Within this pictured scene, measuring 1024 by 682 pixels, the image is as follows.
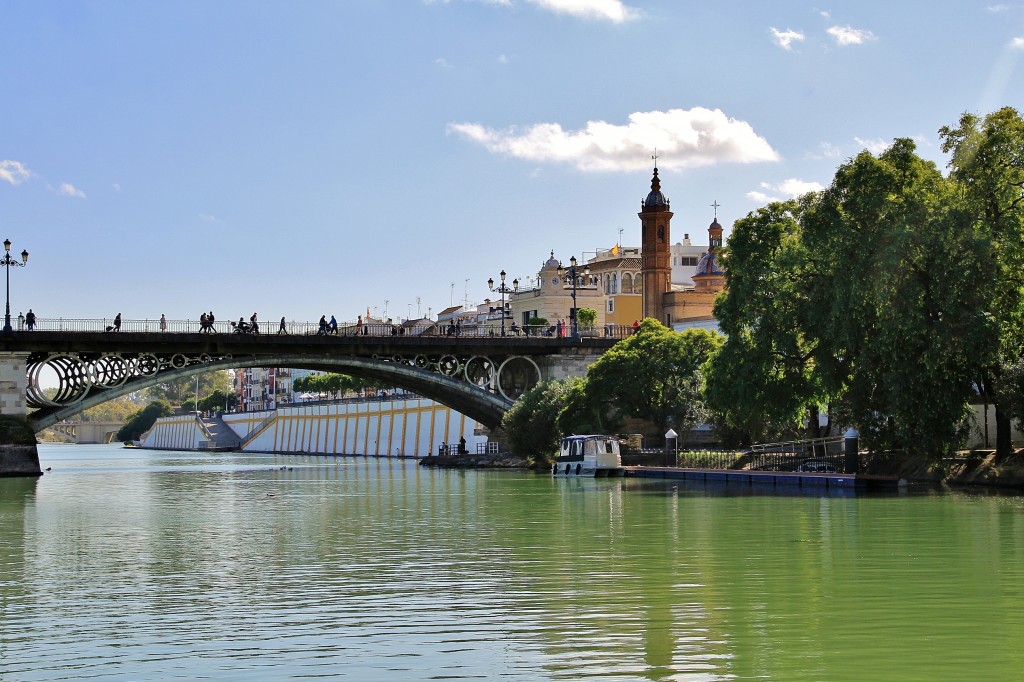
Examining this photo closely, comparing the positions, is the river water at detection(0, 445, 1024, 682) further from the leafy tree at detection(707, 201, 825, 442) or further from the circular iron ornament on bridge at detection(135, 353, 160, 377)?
the circular iron ornament on bridge at detection(135, 353, 160, 377)

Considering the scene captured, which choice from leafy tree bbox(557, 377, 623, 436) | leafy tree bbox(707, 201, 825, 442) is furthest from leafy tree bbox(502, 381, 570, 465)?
leafy tree bbox(707, 201, 825, 442)

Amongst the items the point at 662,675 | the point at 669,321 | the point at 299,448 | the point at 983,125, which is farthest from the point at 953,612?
the point at 299,448

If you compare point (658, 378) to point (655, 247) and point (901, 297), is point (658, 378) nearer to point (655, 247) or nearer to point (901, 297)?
point (901, 297)

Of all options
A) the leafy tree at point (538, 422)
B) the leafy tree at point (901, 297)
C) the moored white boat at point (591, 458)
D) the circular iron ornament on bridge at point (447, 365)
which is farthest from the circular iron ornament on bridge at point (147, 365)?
A: the leafy tree at point (901, 297)

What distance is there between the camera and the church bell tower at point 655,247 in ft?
336

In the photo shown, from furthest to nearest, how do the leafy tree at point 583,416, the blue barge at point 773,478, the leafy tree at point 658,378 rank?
the leafy tree at point 583,416 → the leafy tree at point 658,378 → the blue barge at point 773,478

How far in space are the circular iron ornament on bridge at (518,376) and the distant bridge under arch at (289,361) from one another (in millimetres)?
56

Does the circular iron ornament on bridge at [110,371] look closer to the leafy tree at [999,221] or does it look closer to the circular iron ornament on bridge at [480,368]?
the circular iron ornament on bridge at [480,368]

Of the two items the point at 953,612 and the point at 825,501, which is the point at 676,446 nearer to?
the point at 825,501

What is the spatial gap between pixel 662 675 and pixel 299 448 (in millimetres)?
143268

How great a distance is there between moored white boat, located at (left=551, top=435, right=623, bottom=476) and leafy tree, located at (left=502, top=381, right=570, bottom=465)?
8185mm

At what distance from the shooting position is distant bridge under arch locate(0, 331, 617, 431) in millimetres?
70750

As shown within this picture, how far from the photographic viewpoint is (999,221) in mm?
45375

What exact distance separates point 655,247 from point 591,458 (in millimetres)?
39520
